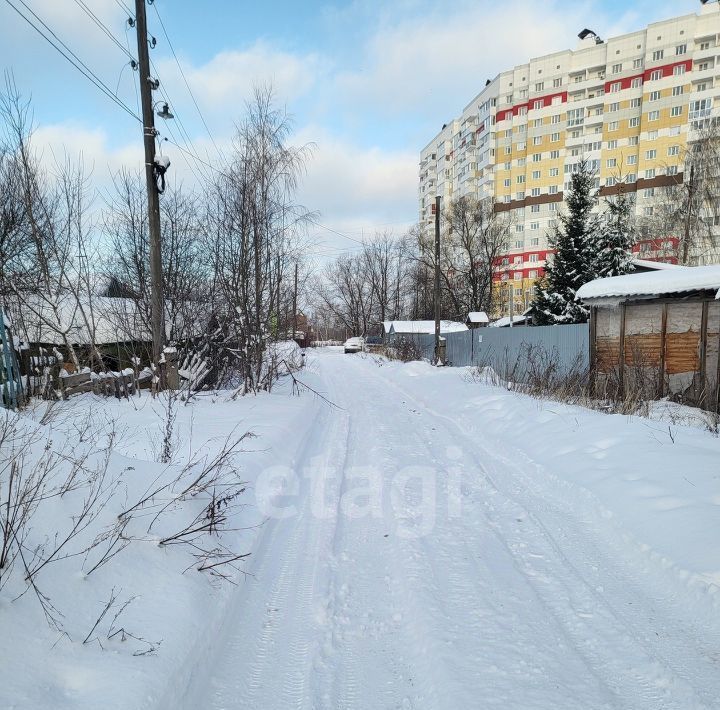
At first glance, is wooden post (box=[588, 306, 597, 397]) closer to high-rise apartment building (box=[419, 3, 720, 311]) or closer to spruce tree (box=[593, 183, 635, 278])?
spruce tree (box=[593, 183, 635, 278])

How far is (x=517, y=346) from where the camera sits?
1459cm

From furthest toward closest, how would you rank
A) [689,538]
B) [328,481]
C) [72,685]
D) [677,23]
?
[677,23], [328,481], [689,538], [72,685]

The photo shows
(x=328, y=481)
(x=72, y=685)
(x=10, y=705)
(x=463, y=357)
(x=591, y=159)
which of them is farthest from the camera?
(x=591, y=159)

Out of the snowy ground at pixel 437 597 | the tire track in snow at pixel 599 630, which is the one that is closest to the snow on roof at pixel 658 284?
the snowy ground at pixel 437 597

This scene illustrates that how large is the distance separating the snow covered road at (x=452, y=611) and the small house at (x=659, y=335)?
5692mm

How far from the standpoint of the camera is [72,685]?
1.75m

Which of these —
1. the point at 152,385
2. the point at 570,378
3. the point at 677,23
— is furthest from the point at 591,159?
the point at 152,385

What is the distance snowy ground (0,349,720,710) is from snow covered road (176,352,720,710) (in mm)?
12

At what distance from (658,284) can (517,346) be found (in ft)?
19.6

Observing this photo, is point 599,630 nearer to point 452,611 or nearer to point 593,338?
point 452,611

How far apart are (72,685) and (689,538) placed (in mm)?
4066

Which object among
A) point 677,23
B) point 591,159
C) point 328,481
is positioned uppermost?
point 677,23

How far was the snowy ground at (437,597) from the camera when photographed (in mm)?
2014

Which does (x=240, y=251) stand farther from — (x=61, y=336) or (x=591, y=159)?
(x=591, y=159)
